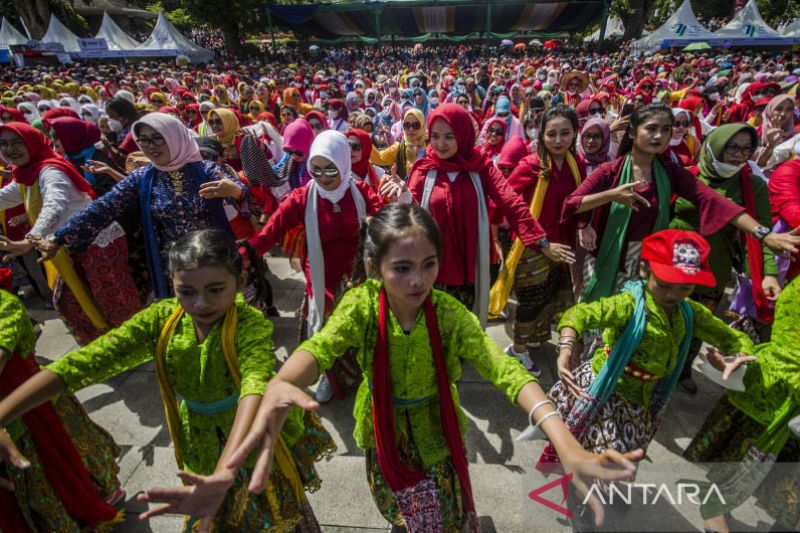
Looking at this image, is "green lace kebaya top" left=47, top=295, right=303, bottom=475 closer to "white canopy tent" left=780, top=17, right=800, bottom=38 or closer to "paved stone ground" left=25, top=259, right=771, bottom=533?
"paved stone ground" left=25, top=259, right=771, bottom=533

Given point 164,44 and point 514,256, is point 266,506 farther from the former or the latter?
point 164,44

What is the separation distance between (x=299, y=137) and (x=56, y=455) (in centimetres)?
353

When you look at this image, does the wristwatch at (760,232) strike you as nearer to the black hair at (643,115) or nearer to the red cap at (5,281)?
the black hair at (643,115)

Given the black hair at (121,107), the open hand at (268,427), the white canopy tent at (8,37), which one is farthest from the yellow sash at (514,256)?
the white canopy tent at (8,37)

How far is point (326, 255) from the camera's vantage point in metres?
3.07

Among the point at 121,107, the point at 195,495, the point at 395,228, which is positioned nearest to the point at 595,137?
the point at 395,228

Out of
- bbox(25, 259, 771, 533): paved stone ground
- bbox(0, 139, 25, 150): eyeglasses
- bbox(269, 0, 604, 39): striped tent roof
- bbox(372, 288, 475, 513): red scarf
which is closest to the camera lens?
bbox(372, 288, 475, 513): red scarf

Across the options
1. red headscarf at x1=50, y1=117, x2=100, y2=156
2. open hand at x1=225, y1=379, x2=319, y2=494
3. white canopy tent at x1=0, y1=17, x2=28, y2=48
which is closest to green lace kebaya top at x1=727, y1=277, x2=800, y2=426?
open hand at x1=225, y1=379, x2=319, y2=494

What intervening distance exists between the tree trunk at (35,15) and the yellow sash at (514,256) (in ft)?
149

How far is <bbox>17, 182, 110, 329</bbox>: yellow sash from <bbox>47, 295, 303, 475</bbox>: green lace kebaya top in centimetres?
197

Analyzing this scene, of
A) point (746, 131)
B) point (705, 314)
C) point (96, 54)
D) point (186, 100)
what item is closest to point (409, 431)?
point (705, 314)

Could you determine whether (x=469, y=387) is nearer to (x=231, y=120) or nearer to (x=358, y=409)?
(x=358, y=409)

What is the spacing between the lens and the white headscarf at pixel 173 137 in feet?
9.23

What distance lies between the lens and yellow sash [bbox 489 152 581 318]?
10.9 feet
